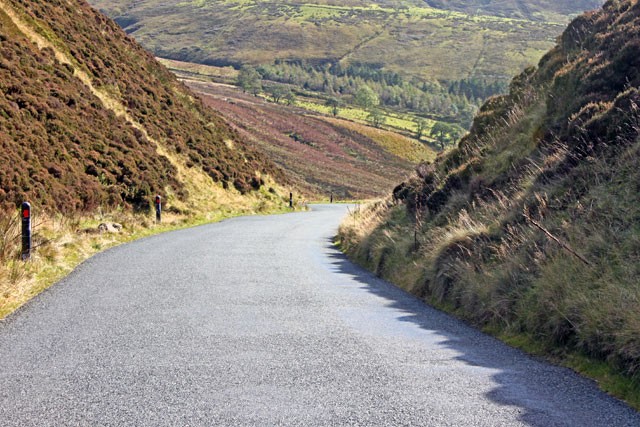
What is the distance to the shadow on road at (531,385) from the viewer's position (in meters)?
5.16

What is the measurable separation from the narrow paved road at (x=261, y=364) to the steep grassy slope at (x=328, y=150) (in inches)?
2096

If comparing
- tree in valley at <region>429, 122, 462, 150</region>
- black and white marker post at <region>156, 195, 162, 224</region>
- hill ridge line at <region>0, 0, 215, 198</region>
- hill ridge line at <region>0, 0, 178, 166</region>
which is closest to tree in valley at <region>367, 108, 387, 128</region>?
tree in valley at <region>429, 122, 462, 150</region>

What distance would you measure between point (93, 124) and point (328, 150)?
210 feet

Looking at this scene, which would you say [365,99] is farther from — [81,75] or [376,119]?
[81,75]

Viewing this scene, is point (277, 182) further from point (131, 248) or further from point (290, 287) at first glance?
point (290, 287)

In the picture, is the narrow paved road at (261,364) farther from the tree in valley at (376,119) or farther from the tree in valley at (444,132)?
the tree in valley at (376,119)

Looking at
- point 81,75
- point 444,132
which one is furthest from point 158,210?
point 444,132

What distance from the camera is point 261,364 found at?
652 centimetres

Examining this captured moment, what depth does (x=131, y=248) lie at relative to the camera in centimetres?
1759

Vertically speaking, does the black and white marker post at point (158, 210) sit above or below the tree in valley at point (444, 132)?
above

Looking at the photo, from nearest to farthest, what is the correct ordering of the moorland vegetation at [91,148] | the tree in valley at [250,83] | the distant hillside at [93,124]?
1. the moorland vegetation at [91,148]
2. the distant hillside at [93,124]
3. the tree in valley at [250,83]

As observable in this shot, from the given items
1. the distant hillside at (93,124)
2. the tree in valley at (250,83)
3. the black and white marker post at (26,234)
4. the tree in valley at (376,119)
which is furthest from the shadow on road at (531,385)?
the tree in valley at (250,83)

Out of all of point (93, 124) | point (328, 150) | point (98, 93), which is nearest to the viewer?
point (93, 124)

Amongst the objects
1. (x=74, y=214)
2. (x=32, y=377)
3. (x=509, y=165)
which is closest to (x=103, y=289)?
(x=32, y=377)
